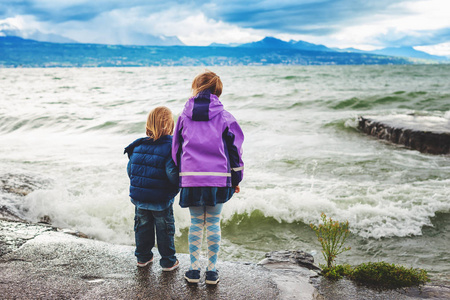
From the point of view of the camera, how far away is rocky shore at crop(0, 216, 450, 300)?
301 cm

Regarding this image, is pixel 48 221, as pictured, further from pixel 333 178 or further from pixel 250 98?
pixel 250 98

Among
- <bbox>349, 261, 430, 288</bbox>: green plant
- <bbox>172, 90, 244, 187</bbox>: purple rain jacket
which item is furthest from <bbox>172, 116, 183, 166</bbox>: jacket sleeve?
<bbox>349, 261, 430, 288</bbox>: green plant

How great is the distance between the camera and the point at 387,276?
3445 millimetres

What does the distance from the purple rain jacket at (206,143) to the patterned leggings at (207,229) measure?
1.11ft

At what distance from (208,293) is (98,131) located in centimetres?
1352

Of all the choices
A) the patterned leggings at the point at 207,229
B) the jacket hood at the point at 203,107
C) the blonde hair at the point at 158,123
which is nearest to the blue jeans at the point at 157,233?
the patterned leggings at the point at 207,229

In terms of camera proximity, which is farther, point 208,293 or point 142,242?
point 142,242

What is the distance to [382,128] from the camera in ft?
40.9

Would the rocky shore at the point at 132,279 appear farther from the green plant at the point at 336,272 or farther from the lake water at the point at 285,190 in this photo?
the lake water at the point at 285,190

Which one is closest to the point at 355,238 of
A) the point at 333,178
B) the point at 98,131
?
the point at 333,178

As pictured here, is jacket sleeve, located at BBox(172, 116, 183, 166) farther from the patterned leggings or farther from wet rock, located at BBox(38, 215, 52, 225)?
wet rock, located at BBox(38, 215, 52, 225)

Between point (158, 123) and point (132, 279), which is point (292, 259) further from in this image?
point (158, 123)

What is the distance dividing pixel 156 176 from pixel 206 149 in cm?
59

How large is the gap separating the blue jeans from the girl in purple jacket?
1.58 feet
